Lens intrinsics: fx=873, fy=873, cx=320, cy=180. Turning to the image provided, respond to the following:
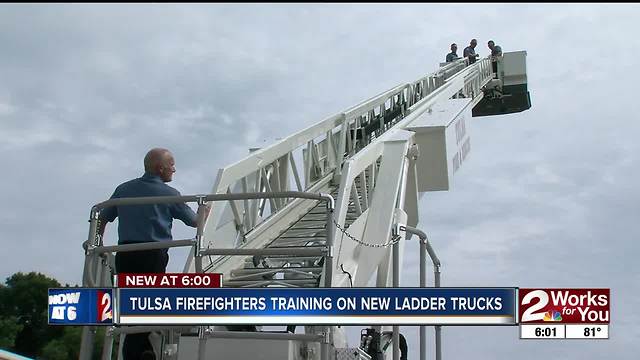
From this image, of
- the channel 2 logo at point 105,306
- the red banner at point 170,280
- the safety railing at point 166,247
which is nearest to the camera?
the channel 2 logo at point 105,306

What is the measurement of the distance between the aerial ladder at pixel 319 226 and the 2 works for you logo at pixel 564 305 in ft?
4.29

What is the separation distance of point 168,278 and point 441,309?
1.77 metres

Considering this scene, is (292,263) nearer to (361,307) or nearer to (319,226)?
(319,226)

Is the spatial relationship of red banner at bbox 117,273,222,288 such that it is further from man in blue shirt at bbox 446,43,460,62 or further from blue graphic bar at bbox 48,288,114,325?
man in blue shirt at bbox 446,43,460,62

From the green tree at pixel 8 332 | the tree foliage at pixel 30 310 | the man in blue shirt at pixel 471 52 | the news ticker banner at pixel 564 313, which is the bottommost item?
the news ticker banner at pixel 564 313

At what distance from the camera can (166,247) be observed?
19.7 ft

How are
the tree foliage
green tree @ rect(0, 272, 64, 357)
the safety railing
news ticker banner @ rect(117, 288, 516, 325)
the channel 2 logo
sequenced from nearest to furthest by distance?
news ticker banner @ rect(117, 288, 516, 325)
the channel 2 logo
the safety railing
the tree foliage
green tree @ rect(0, 272, 64, 357)

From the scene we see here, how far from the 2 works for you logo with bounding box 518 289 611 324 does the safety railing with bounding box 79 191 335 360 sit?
1.28 meters

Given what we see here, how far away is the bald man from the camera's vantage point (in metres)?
6.23

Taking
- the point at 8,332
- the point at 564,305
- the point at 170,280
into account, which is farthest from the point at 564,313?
the point at 8,332

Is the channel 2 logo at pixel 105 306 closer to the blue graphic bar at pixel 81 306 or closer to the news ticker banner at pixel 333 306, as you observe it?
the blue graphic bar at pixel 81 306

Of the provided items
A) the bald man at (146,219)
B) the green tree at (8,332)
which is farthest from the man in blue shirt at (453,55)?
the green tree at (8,332)

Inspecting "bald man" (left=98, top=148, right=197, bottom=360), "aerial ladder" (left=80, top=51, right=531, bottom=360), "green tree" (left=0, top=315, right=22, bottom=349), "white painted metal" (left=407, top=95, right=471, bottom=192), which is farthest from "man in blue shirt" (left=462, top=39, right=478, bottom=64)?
"green tree" (left=0, top=315, right=22, bottom=349)

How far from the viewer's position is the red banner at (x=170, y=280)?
554cm
